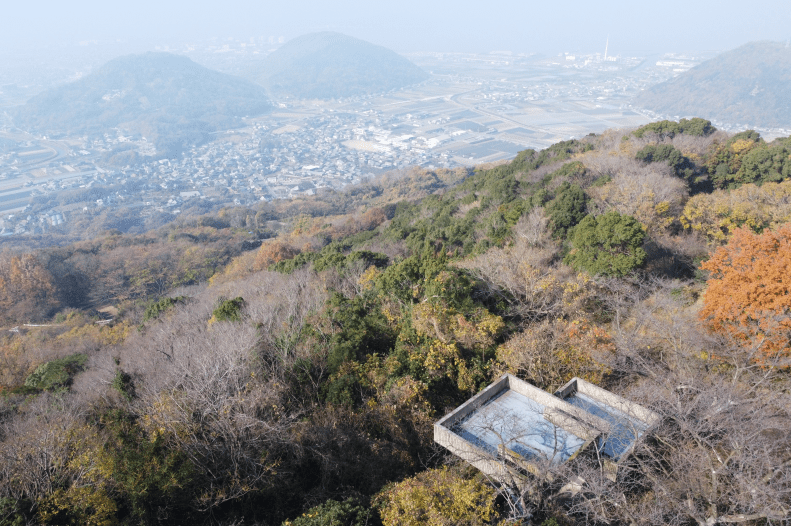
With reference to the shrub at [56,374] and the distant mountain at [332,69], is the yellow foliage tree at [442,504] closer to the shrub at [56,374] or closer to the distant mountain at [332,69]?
the shrub at [56,374]

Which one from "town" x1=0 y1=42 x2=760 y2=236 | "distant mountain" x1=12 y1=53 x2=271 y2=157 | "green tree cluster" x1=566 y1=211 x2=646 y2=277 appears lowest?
"town" x1=0 y1=42 x2=760 y2=236

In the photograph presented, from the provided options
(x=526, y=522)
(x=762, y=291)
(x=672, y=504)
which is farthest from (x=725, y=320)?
(x=526, y=522)

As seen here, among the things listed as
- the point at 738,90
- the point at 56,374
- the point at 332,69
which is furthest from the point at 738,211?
the point at 332,69

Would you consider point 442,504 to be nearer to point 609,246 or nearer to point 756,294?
point 756,294

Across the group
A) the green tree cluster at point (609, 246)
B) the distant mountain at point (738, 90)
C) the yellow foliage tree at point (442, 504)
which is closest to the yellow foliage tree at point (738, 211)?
the green tree cluster at point (609, 246)

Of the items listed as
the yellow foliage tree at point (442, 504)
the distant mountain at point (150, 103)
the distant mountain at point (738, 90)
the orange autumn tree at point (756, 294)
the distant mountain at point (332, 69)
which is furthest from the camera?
the distant mountain at point (332, 69)

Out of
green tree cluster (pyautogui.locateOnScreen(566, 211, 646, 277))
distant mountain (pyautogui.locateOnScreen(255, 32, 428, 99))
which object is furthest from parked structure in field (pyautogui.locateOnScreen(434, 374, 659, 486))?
distant mountain (pyautogui.locateOnScreen(255, 32, 428, 99))

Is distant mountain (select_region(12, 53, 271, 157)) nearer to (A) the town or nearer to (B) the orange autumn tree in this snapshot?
(A) the town
